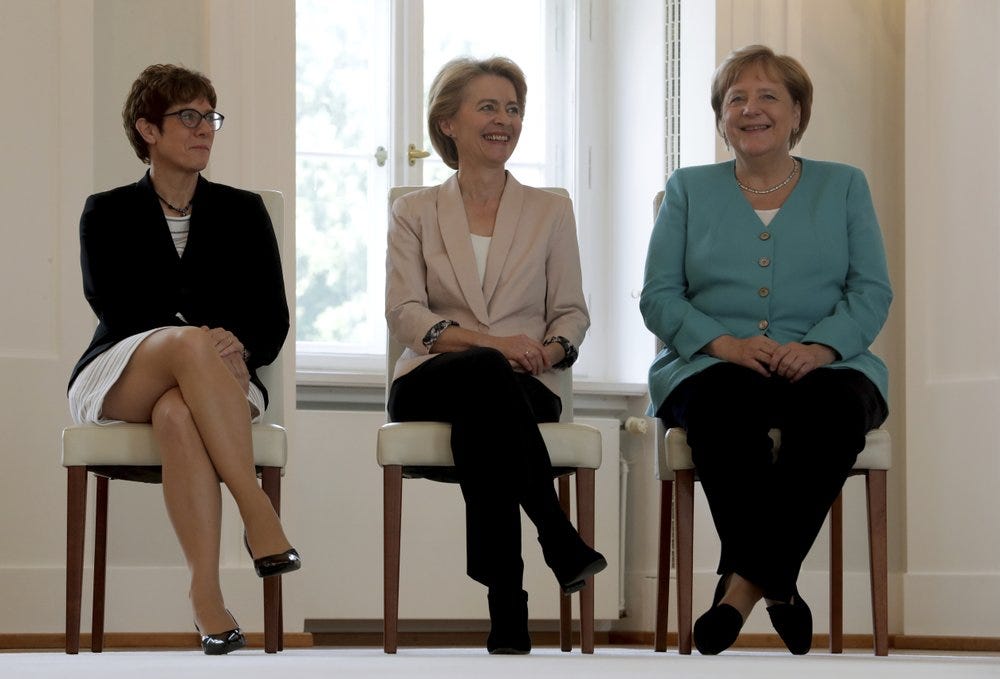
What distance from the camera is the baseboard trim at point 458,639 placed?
11.9 ft

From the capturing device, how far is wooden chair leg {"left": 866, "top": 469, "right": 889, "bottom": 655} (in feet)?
9.14

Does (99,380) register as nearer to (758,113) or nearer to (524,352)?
(524,352)

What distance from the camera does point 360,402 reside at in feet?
13.3

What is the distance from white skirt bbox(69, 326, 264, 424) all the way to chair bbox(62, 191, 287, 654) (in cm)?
5

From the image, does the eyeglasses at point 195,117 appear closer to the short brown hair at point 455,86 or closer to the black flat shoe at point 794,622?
the short brown hair at point 455,86

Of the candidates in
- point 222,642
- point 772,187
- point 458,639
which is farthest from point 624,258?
point 222,642

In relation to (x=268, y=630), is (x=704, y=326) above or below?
above

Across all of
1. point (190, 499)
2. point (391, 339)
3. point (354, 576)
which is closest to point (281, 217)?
point (391, 339)

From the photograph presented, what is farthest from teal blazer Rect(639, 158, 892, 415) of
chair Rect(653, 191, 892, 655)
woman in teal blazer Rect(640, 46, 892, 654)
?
chair Rect(653, 191, 892, 655)

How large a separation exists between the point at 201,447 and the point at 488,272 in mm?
725

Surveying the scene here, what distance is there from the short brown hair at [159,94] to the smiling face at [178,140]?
12mm

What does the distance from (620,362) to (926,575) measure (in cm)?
107

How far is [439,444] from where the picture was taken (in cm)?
272

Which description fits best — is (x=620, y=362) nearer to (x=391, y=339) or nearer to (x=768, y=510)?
(x=391, y=339)
